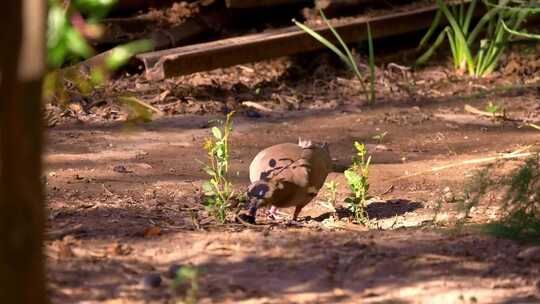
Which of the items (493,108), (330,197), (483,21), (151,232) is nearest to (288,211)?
(330,197)

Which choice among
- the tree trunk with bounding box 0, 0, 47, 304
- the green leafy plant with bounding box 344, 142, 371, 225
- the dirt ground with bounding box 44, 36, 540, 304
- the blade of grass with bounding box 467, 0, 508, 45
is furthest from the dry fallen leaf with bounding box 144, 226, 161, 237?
the blade of grass with bounding box 467, 0, 508, 45

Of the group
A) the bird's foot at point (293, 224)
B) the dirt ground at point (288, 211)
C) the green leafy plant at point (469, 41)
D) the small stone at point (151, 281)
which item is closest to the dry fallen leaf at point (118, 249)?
the dirt ground at point (288, 211)

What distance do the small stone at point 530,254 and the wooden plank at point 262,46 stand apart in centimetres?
366

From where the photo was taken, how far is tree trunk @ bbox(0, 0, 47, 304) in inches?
89.2

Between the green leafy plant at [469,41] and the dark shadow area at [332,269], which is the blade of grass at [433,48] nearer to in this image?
the green leafy plant at [469,41]

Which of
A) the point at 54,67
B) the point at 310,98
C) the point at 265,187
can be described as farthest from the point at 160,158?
the point at 54,67

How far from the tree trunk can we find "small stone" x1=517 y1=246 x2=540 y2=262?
1.99 meters

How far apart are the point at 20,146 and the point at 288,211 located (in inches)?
120

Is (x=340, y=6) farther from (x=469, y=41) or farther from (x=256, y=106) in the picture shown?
(x=256, y=106)

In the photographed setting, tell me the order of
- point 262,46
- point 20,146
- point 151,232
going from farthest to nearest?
point 262,46 → point 151,232 → point 20,146

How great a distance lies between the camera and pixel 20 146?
2289 mm

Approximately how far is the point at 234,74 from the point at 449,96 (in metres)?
1.60

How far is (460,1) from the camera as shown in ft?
28.3

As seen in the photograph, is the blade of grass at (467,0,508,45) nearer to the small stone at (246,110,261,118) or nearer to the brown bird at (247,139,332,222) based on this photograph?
the small stone at (246,110,261,118)
